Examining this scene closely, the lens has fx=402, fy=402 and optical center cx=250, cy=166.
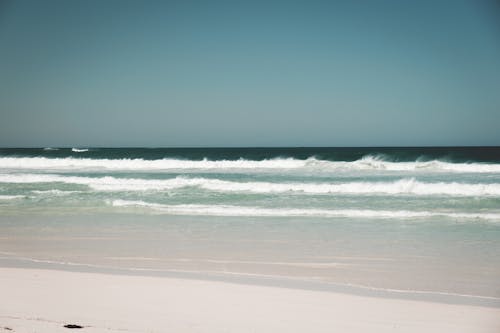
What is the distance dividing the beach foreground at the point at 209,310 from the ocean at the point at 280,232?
677 mm

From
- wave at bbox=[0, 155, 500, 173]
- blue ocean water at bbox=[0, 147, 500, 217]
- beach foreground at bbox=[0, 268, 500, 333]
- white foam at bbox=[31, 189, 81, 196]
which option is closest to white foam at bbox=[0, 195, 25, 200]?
blue ocean water at bbox=[0, 147, 500, 217]

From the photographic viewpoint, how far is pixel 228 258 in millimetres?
6684

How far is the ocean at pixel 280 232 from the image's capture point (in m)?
6.04

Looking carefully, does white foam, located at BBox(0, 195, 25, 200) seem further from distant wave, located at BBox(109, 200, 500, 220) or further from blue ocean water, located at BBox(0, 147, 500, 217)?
distant wave, located at BBox(109, 200, 500, 220)

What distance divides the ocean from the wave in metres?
8.57

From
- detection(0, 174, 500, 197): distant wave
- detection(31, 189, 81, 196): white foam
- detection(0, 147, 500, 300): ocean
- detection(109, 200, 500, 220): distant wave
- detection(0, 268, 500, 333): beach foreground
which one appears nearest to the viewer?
detection(0, 268, 500, 333): beach foreground

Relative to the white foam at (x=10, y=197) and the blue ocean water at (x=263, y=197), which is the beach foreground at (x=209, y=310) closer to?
the blue ocean water at (x=263, y=197)

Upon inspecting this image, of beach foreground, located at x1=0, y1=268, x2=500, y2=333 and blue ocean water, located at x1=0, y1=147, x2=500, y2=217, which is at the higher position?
blue ocean water, located at x1=0, y1=147, x2=500, y2=217

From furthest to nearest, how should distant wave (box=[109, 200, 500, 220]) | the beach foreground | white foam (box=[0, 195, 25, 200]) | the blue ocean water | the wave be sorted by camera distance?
the wave < white foam (box=[0, 195, 25, 200]) < the blue ocean water < distant wave (box=[109, 200, 500, 220]) < the beach foreground

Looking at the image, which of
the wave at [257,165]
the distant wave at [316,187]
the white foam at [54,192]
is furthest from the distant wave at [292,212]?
the wave at [257,165]

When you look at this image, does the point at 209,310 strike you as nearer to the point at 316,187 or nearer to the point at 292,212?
the point at 292,212

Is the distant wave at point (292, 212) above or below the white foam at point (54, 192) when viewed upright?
above

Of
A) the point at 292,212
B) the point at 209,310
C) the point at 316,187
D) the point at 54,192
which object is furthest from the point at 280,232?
the point at 54,192

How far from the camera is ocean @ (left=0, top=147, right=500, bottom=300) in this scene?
19.8 feet
